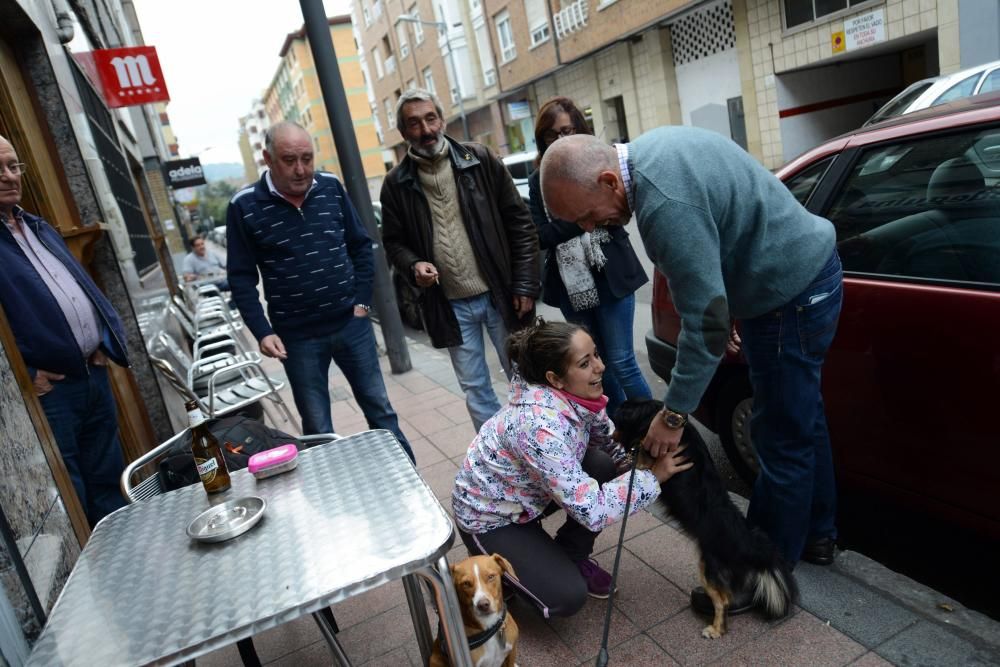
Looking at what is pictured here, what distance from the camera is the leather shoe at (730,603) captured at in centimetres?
221

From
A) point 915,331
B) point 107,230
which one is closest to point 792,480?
point 915,331

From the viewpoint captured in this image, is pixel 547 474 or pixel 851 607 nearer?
pixel 547 474

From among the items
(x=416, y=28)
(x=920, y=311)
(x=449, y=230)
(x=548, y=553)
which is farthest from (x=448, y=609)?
(x=416, y=28)

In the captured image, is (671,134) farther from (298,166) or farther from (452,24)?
(452,24)

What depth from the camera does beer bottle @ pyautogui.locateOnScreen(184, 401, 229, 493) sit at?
6.78 ft

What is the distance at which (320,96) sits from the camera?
45.4 meters

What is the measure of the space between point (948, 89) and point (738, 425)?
4.45m

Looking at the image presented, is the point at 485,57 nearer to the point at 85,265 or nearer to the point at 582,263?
the point at 85,265

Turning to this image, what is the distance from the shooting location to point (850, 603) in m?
2.26

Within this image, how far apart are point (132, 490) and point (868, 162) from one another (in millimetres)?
2989

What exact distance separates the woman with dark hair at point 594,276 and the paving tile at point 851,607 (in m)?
1.17

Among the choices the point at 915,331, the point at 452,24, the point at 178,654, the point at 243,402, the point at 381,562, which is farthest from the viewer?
the point at 452,24

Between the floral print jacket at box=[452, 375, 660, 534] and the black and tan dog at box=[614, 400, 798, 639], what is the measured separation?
0.12 metres

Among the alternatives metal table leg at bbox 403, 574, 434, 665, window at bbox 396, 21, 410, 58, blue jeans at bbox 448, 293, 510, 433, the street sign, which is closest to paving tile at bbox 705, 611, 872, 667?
metal table leg at bbox 403, 574, 434, 665
